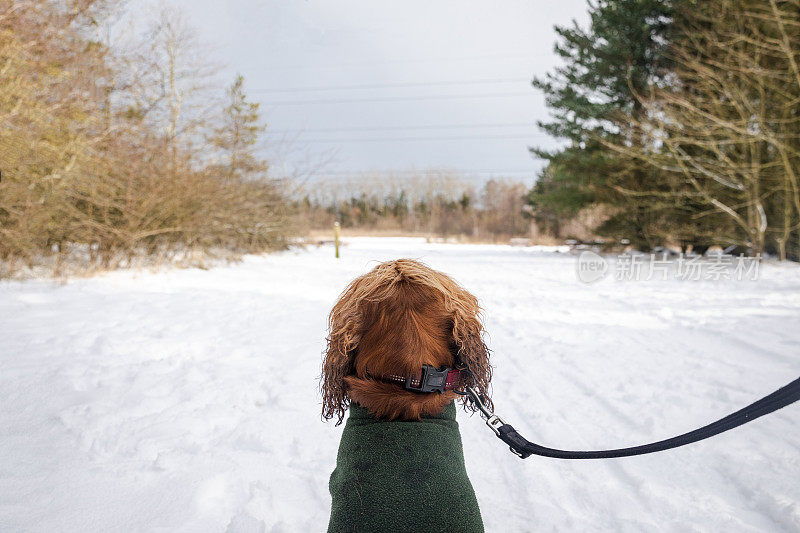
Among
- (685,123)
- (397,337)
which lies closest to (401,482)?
(397,337)

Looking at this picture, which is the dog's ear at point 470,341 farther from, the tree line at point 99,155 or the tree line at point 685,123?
the tree line at point 685,123

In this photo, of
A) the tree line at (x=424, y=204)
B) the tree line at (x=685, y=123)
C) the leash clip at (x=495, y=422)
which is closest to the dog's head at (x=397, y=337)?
the leash clip at (x=495, y=422)

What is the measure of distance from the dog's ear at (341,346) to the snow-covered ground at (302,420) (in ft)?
2.76

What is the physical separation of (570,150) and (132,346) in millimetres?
18649

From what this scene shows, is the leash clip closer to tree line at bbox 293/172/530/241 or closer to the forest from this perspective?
the forest

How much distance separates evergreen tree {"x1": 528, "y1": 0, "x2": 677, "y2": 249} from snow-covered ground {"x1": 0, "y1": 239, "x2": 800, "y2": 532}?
38.6 ft

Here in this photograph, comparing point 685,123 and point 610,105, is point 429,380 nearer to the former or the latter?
point 685,123

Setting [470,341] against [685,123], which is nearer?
[470,341]

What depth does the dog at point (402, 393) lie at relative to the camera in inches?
47.5

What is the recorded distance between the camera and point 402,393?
1.37 meters

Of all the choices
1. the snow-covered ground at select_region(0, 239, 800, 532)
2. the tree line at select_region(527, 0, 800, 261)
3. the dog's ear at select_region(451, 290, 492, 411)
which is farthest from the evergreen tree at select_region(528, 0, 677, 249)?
the dog's ear at select_region(451, 290, 492, 411)

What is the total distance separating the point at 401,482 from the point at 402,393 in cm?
26

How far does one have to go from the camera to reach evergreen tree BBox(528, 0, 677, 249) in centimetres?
1633

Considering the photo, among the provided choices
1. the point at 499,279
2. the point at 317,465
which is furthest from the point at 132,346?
the point at 499,279
